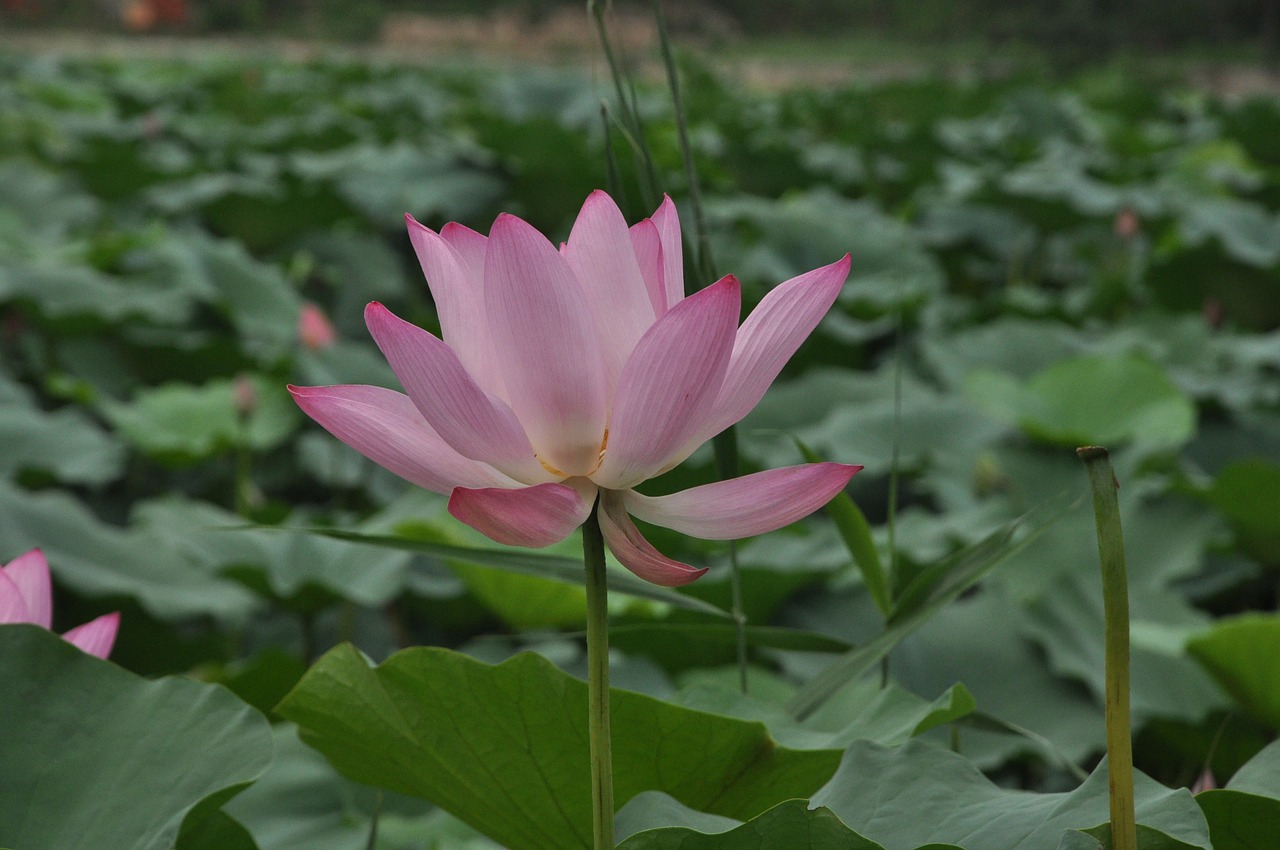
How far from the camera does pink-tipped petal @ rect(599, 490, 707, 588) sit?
37 cm

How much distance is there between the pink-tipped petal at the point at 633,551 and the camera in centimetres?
37

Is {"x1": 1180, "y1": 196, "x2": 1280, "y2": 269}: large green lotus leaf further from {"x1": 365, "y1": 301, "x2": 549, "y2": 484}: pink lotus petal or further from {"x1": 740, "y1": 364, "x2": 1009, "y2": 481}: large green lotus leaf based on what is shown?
{"x1": 365, "y1": 301, "x2": 549, "y2": 484}: pink lotus petal

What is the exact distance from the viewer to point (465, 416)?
366mm

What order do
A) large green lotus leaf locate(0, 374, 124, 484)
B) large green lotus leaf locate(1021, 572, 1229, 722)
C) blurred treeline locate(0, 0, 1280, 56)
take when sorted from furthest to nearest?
blurred treeline locate(0, 0, 1280, 56)
large green lotus leaf locate(0, 374, 124, 484)
large green lotus leaf locate(1021, 572, 1229, 722)

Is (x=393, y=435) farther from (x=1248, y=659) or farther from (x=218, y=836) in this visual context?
(x=1248, y=659)

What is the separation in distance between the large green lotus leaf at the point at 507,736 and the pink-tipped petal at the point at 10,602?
121 mm

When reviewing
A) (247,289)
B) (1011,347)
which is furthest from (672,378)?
(247,289)

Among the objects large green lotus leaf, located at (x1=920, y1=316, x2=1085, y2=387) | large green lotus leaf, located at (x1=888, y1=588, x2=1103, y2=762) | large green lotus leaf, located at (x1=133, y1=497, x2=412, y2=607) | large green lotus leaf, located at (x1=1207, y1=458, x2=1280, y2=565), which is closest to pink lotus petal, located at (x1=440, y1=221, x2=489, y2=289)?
large green lotus leaf, located at (x1=888, y1=588, x2=1103, y2=762)

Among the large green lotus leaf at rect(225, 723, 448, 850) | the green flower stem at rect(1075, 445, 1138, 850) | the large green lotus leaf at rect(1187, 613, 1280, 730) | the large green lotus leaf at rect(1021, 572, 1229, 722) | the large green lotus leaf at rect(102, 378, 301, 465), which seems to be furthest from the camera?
the large green lotus leaf at rect(102, 378, 301, 465)

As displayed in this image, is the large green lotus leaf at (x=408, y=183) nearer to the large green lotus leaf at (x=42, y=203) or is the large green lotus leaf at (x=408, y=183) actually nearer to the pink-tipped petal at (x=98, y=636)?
the large green lotus leaf at (x=42, y=203)

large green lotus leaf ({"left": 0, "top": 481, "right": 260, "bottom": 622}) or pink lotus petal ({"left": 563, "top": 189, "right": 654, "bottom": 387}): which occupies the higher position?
pink lotus petal ({"left": 563, "top": 189, "right": 654, "bottom": 387})

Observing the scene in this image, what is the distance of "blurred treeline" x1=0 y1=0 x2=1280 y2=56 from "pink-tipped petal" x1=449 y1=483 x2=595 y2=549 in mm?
17733

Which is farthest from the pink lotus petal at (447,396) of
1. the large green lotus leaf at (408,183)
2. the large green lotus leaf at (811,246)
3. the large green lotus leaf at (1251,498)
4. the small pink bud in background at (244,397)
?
the large green lotus leaf at (408,183)

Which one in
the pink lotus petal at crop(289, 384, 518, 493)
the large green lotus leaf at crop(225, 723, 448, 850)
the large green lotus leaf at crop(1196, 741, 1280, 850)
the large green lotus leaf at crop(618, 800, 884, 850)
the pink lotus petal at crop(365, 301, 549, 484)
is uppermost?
the pink lotus petal at crop(365, 301, 549, 484)
